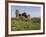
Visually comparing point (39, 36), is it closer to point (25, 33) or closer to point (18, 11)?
point (25, 33)

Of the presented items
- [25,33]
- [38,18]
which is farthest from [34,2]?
[25,33]

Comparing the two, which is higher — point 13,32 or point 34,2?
point 34,2

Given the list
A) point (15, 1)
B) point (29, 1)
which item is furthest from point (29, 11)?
point (15, 1)

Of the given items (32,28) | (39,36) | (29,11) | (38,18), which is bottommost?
(39,36)

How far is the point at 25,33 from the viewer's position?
1.53 m

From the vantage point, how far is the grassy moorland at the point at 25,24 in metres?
1.51

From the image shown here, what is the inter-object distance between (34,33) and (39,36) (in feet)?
0.28

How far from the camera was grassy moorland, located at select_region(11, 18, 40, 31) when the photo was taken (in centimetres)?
151

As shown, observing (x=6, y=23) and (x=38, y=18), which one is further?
(x=38, y=18)

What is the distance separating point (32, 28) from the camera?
156 cm

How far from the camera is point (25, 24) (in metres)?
1.54

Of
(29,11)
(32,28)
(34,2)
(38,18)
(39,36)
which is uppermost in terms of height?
(34,2)

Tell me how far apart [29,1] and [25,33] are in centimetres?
46

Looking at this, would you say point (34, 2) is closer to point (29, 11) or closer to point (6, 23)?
point (29, 11)
